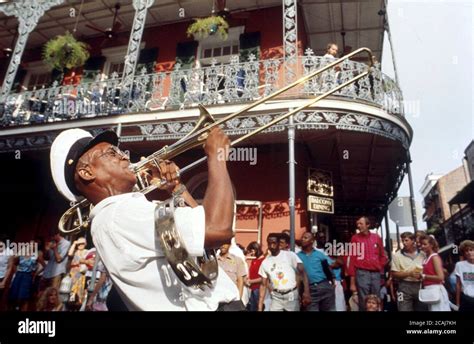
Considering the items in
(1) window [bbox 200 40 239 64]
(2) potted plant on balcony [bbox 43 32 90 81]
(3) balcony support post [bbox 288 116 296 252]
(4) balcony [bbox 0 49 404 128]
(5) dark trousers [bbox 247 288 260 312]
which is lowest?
(5) dark trousers [bbox 247 288 260 312]

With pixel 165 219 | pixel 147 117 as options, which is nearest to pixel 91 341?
pixel 165 219

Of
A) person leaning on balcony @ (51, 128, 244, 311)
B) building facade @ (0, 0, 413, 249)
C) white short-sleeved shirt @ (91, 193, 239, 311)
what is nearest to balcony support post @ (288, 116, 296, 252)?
building facade @ (0, 0, 413, 249)

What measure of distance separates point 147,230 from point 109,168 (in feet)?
1.58

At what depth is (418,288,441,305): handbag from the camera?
4.04m

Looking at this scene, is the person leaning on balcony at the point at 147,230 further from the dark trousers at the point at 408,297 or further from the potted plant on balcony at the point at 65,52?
the potted plant on balcony at the point at 65,52

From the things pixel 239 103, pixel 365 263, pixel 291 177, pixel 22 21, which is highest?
pixel 22 21

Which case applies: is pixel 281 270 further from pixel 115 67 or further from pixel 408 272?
pixel 115 67

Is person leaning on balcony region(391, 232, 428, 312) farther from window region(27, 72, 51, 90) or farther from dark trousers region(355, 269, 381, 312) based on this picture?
window region(27, 72, 51, 90)

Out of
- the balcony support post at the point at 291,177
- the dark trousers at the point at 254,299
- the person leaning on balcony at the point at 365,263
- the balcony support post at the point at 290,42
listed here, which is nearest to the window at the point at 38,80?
the balcony support post at the point at 290,42

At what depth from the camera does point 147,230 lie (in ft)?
4.59

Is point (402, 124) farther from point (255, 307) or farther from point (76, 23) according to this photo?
point (76, 23)

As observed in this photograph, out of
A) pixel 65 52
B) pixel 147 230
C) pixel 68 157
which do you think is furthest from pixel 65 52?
pixel 147 230

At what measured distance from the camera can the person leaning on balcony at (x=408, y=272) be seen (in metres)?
4.35

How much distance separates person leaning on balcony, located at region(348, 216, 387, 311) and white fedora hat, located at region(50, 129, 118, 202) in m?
3.99
